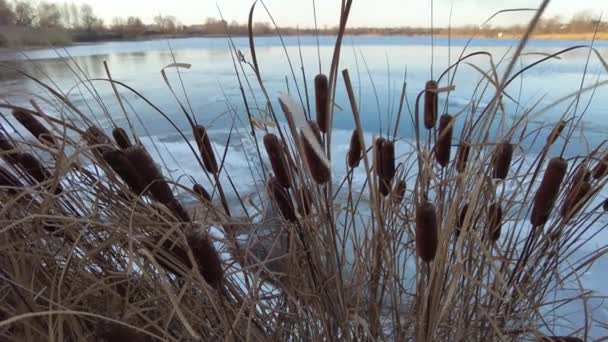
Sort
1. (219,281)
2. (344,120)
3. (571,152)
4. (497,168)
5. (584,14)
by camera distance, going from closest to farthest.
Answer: (219,281)
(497,168)
(584,14)
(571,152)
(344,120)

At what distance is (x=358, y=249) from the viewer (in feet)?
1.52

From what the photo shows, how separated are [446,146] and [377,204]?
14 centimetres

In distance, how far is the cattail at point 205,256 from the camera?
0.85 ft

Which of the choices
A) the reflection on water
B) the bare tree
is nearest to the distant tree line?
the bare tree

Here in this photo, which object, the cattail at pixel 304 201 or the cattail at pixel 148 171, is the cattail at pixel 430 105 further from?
the cattail at pixel 148 171

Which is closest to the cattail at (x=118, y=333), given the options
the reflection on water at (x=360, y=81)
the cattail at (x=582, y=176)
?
the cattail at (x=582, y=176)

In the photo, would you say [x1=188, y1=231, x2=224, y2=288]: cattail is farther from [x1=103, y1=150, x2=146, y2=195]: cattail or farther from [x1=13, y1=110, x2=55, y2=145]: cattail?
[x1=13, y1=110, x2=55, y2=145]: cattail

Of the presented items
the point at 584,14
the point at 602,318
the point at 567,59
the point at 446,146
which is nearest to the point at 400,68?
the point at 567,59

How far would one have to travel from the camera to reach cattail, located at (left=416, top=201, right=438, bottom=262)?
0.92ft

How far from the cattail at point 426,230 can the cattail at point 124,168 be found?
206 millimetres

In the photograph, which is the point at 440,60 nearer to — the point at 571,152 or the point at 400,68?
the point at 400,68

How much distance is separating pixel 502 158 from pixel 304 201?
19 centimetres

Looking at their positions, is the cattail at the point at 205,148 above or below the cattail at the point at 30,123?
below

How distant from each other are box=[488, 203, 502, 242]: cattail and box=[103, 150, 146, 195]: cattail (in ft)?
1.09
